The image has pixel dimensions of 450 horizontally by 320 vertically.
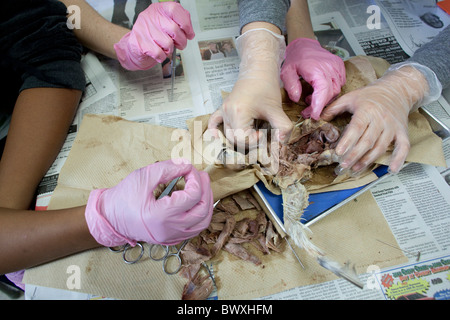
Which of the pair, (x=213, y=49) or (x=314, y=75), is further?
(x=213, y=49)

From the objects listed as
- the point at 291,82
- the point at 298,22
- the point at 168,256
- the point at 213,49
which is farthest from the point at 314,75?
the point at 168,256

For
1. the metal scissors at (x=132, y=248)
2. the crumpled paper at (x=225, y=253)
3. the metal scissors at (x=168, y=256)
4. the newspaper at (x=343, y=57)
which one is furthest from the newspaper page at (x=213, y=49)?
the metal scissors at (x=168, y=256)

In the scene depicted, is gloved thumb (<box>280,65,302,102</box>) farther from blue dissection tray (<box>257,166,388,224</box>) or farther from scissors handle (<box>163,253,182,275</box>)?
scissors handle (<box>163,253,182,275</box>)

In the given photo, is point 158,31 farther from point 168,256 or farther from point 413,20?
point 413,20

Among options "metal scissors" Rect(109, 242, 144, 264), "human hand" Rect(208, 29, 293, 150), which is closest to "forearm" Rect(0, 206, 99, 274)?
"metal scissors" Rect(109, 242, 144, 264)

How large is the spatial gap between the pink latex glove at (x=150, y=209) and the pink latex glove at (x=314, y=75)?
1.70 ft

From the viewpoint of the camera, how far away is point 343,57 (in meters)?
1.42

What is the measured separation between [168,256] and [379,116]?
2.97 ft

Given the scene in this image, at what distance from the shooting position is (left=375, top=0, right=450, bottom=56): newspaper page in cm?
147

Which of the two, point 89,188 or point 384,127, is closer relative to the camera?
point 384,127

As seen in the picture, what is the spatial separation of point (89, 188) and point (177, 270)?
1.59ft
